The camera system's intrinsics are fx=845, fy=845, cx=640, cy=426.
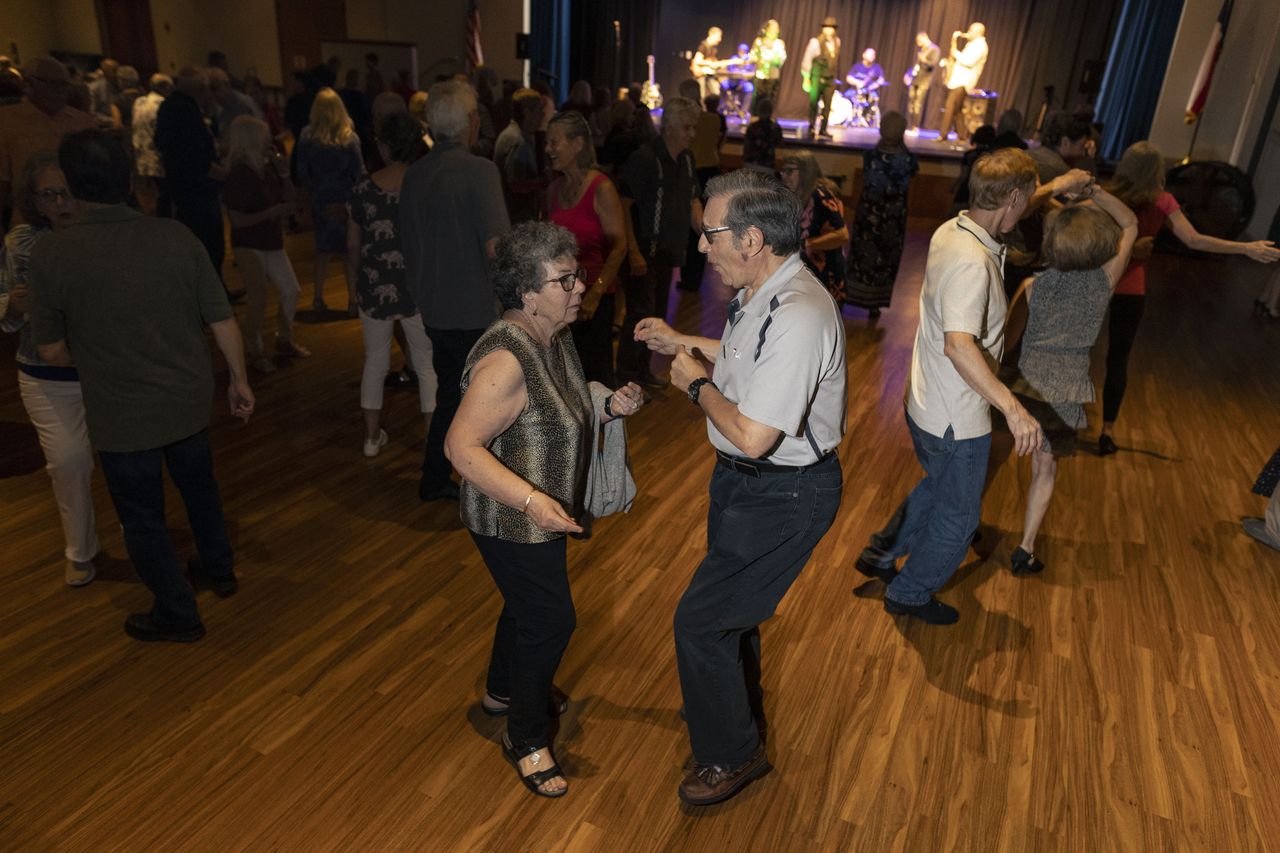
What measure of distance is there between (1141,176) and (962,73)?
10.5m

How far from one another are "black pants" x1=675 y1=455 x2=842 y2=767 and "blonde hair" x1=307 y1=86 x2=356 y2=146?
13.8ft

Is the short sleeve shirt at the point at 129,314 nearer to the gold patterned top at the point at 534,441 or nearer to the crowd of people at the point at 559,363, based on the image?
the crowd of people at the point at 559,363

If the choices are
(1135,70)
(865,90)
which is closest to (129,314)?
(1135,70)

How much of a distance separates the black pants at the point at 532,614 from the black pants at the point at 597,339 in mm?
2136

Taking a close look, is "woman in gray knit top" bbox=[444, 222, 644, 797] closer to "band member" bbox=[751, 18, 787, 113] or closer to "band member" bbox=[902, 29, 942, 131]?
"band member" bbox=[751, 18, 787, 113]

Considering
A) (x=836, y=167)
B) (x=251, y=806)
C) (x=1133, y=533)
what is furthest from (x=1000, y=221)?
(x=836, y=167)

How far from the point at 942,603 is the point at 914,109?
520 inches

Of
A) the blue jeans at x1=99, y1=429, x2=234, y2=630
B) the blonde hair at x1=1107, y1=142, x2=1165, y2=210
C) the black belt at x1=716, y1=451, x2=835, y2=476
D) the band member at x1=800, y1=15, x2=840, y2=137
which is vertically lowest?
the blue jeans at x1=99, y1=429, x2=234, y2=630

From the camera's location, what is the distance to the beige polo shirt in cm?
231

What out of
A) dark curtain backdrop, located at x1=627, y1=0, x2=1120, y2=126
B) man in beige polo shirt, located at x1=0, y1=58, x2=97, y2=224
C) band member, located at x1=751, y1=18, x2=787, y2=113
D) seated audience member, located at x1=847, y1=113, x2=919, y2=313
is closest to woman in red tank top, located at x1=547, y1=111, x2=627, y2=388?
man in beige polo shirt, located at x1=0, y1=58, x2=97, y2=224

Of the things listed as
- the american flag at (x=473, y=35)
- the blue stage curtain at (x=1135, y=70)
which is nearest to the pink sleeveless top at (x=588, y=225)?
the american flag at (x=473, y=35)

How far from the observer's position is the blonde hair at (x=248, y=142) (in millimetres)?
4281

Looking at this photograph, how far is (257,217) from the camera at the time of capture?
437 centimetres

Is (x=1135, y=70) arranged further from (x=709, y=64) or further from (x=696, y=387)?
(x=696, y=387)
